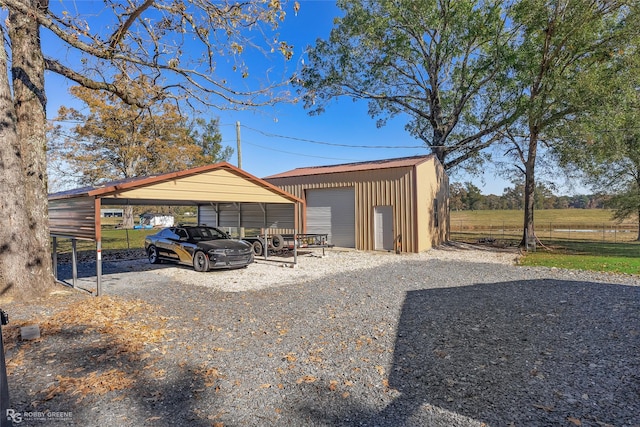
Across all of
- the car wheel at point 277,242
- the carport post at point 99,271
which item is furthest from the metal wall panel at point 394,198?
the carport post at point 99,271

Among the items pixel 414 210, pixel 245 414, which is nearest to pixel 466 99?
pixel 414 210

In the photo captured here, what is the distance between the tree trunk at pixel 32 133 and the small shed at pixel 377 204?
9.14 m

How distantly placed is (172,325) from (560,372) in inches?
206

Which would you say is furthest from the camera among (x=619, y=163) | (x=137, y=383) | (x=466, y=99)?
(x=619, y=163)

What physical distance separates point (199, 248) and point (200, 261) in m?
0.40

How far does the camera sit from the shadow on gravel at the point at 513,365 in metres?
3.01

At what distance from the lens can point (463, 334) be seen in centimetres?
513

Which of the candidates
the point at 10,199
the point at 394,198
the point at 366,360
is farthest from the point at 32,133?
the point at 394,198

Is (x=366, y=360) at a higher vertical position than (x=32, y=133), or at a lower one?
lower

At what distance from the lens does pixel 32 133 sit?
7.19m

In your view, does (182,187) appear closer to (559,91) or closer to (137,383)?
(137,383)

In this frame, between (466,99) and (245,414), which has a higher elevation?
(466,99)

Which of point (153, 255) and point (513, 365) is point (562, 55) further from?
point (153, 255)

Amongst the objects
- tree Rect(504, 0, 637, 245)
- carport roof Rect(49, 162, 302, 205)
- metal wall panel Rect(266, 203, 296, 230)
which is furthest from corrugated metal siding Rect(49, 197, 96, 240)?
tree Rect(504, 0, 637, 245)
